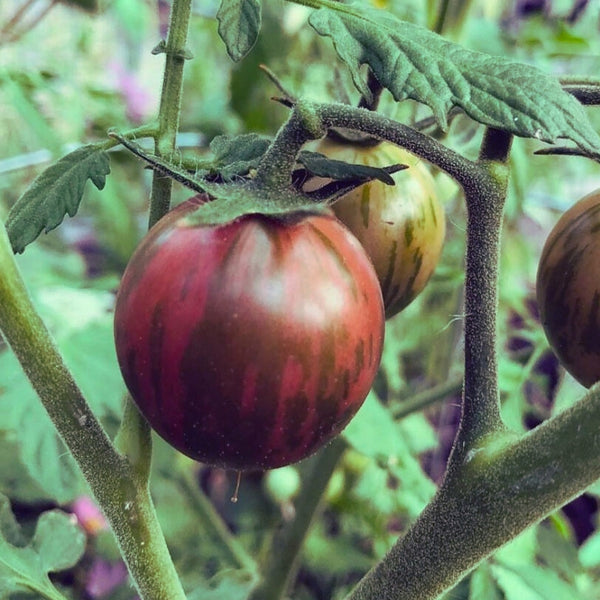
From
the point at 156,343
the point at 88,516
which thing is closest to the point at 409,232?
the point at 156,343

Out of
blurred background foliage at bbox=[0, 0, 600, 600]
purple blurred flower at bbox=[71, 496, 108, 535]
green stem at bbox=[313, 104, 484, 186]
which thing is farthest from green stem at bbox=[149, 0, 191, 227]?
purple blurred flower at bbox=[71, 496, 108, 535]

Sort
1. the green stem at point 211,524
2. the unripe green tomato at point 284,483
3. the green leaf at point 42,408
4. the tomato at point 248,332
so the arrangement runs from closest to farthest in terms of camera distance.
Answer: the tomato at point 248,332 → the green leaf at point 42,408 → the green stem at point 211,524 → the unripe green tomato at point 284,483

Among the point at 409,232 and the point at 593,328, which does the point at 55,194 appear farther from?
the point at 593,328

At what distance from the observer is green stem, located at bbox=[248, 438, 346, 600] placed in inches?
36.9

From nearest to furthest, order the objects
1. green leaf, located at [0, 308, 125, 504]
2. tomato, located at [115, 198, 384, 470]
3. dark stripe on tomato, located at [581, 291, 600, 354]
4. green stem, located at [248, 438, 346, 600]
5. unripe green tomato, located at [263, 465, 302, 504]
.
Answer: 1. tomato, located at [115, 198, 384, 470]
2. dark stripe on tomato, located at [581, 291, 600, 354]
3. green leaf, located at [0, 308, 125, 504]
4. green stem, located at [248, 438, 346, 600]
5. unripe green tomato, located at [263, 465, 302, 504]

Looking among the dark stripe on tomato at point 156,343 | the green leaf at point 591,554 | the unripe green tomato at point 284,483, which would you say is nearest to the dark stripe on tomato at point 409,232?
the dark stripe on tomato at point 156,343

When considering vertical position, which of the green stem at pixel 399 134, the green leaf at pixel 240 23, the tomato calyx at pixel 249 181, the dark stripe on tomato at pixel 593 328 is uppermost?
the green leaf at pixel 240 23

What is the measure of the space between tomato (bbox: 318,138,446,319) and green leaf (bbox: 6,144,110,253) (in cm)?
16

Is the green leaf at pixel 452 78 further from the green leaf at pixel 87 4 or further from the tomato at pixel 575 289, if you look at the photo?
the green leaf at pixel 87 4

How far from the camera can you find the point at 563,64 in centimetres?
231

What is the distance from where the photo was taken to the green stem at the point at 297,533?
0.94 meters

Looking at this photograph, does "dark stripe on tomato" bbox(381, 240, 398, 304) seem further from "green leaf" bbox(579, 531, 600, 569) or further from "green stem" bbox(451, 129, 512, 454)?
"green leaf" bbox(579, 531, 600, 569)

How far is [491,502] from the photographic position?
0.44 meters

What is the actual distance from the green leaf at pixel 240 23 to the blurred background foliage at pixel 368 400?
0.72 ft
